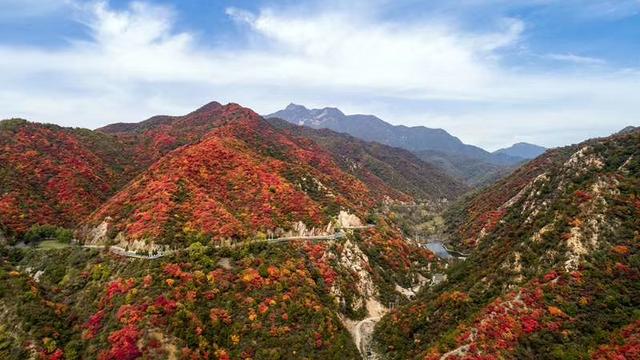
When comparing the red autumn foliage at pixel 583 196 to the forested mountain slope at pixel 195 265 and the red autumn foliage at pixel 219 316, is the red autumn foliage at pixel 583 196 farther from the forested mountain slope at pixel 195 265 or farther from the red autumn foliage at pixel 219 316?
the red autumn foliage at pixel 219 316

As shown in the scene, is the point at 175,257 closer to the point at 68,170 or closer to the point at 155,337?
the point at 155,337

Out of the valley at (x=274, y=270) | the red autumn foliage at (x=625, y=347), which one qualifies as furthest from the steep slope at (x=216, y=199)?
the red autumn foliage at (x=625, y=347)

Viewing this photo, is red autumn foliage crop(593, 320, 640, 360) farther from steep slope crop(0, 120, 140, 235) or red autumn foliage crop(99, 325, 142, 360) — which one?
steep slope crop(0, 120, 140, 235)

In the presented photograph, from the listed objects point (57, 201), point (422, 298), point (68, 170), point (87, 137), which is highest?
point (87, 137)

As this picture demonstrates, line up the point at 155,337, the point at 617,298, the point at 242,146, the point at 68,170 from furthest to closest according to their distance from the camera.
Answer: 1. the point at 242,146
2. the point at 68,170
3. the point at 155,337
4. the point at 617,298

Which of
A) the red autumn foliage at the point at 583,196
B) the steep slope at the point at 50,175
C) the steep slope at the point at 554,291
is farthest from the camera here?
the steep slope at the point at 50,175

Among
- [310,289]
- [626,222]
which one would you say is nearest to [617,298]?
[626,222]
